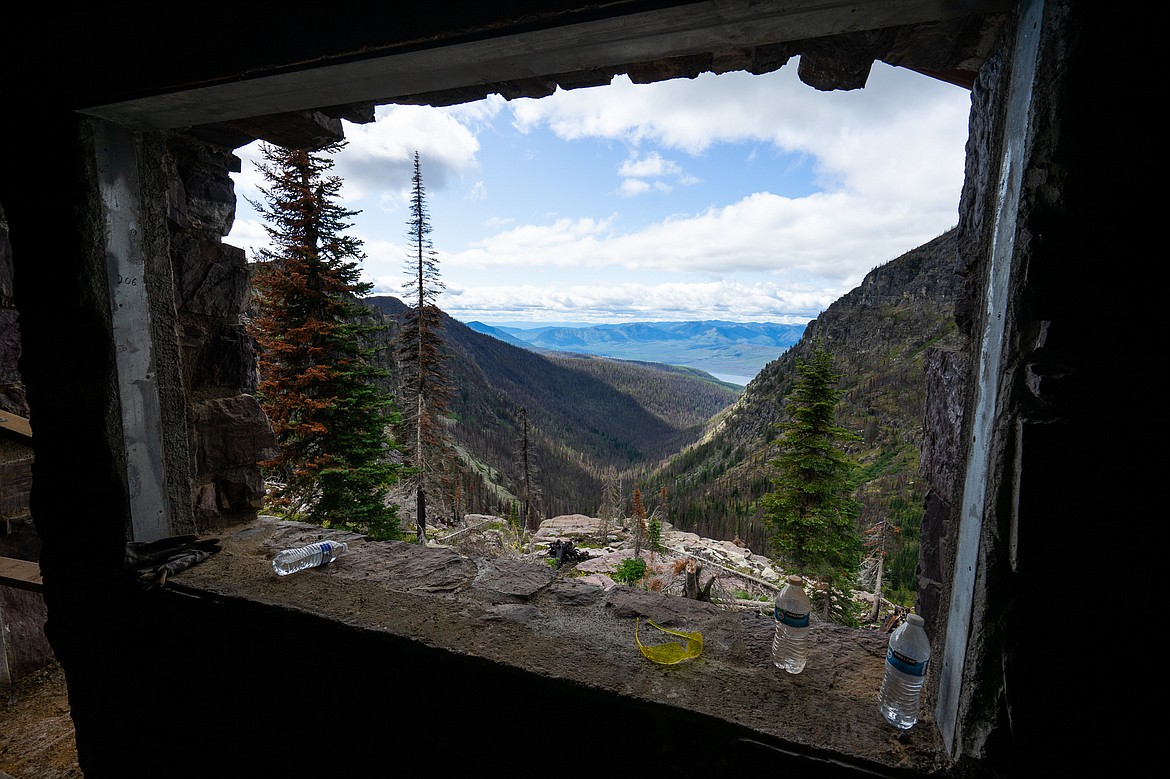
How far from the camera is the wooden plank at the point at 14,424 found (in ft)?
9.91

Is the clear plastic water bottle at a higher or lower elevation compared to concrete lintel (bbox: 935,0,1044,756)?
lower

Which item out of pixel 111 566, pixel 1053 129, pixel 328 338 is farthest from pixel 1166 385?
pixel 328 338

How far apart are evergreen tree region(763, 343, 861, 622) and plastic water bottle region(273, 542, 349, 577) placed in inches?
339

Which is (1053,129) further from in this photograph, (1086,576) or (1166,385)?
(1086,576)

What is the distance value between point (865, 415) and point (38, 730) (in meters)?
57.9

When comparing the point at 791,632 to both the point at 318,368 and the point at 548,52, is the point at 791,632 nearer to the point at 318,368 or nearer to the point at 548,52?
the point at 548,52

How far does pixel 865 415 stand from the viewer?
5097 cm

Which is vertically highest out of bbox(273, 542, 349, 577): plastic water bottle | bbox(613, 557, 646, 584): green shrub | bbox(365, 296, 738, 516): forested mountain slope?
bbox(273, 542, 349, 577): plastic water bottle

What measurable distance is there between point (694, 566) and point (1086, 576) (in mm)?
5050

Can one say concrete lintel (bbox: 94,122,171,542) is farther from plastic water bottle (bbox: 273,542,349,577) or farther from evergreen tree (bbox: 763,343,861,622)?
evergreen tree (bbox: 763,343,861,622)

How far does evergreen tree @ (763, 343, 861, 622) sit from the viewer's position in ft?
31.3

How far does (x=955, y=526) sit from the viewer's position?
1.32 meters

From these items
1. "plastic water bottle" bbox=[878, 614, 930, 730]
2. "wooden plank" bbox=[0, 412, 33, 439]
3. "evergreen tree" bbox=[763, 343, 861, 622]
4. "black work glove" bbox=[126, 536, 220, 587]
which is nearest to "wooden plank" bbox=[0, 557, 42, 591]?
"wooden plank" bbox=[0, 412, 33, 439]

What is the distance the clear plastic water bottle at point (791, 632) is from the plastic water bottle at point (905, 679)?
0.85 feet
